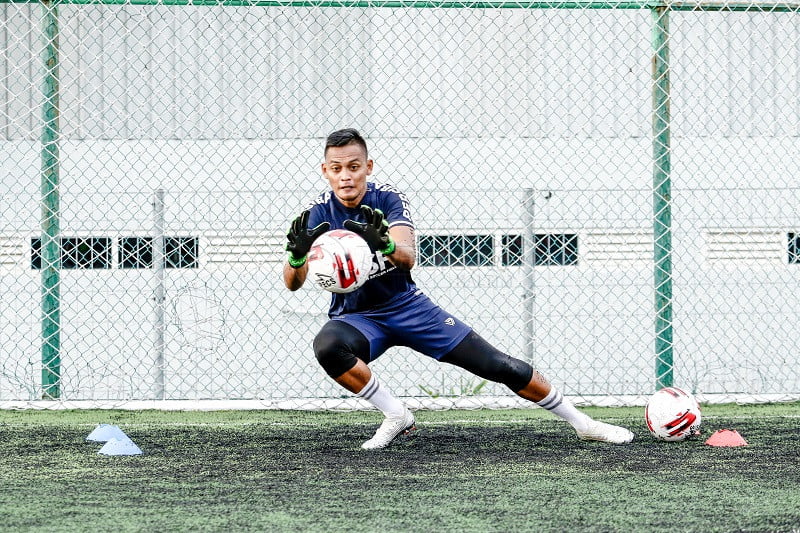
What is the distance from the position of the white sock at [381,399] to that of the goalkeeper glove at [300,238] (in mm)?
650

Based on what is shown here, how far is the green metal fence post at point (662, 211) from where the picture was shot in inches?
258

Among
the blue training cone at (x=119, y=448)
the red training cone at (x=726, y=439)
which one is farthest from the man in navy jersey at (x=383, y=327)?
the blue training cone at (x=119, y=448)

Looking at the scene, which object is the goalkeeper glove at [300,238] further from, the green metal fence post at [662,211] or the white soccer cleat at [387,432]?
the green metal fence post at [662,211]

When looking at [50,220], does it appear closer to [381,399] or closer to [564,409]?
[381,399]

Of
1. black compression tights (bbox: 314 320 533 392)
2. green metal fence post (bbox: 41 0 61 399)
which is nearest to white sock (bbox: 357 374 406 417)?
black compression tights (bbox: 314 320 533 392)

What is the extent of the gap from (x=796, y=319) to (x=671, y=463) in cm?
329

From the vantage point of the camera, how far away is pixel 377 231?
4.29m

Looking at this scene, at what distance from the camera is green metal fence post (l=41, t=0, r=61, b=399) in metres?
6.40

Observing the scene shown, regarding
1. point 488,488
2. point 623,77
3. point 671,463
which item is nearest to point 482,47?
point 623,77

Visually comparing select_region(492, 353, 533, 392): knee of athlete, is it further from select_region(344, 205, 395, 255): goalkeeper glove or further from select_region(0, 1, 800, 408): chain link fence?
select_region(0, 1, 800, 408): chain link fence

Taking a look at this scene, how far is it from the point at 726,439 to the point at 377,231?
1901 millimetres

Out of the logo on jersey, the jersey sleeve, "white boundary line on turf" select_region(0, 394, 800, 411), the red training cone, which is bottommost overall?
"white boundary line on turf" select_region(0, 394, 800, 411)

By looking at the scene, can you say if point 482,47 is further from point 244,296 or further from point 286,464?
point 286,464

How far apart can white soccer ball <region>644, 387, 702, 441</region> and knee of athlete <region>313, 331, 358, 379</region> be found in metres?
1.41
